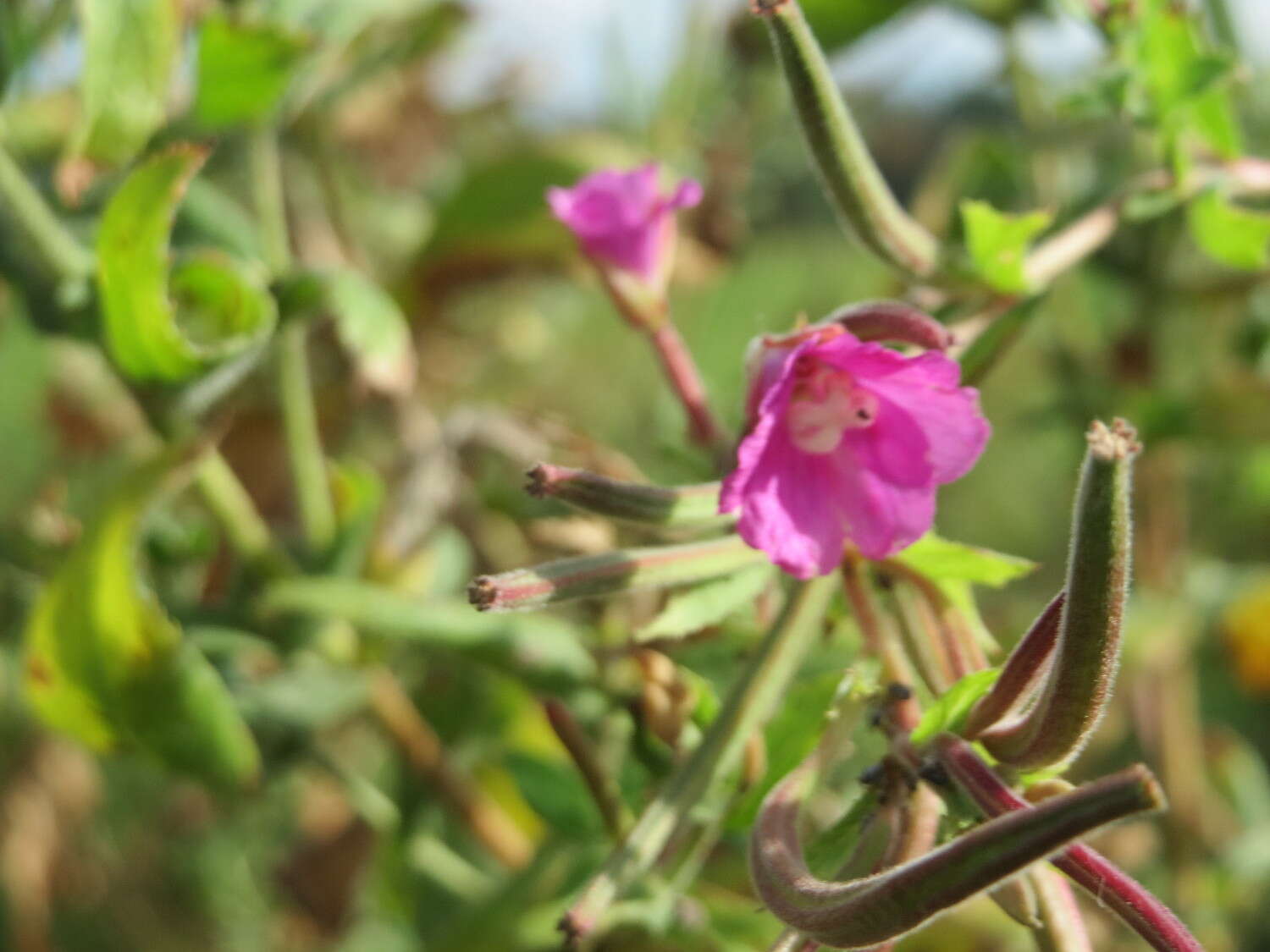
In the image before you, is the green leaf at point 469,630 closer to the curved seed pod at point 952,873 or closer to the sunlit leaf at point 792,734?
the sunlit leaf at point 792,734

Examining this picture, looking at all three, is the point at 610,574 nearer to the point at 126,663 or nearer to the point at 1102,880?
the point at 1102,880

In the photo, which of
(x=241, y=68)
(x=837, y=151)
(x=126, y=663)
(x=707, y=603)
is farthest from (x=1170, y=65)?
(x=126, y=663)

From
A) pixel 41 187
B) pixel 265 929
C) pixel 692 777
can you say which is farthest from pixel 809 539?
pixel 265 929

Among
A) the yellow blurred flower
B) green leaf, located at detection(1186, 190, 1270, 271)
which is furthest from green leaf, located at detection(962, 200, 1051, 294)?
the yellow blurred flower

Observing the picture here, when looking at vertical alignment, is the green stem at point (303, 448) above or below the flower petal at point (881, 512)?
below

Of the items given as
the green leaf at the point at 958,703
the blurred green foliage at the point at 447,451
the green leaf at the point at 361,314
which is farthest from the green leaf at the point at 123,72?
the green leaf at the point at 958,703

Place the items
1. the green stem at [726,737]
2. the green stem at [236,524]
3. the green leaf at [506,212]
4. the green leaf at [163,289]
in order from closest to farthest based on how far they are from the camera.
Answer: the green stem at [726,737], the green leaf at [163,289], the green stem at [236,524], the green leaf at [506,212]

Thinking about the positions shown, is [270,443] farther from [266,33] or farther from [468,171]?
[266,33]
